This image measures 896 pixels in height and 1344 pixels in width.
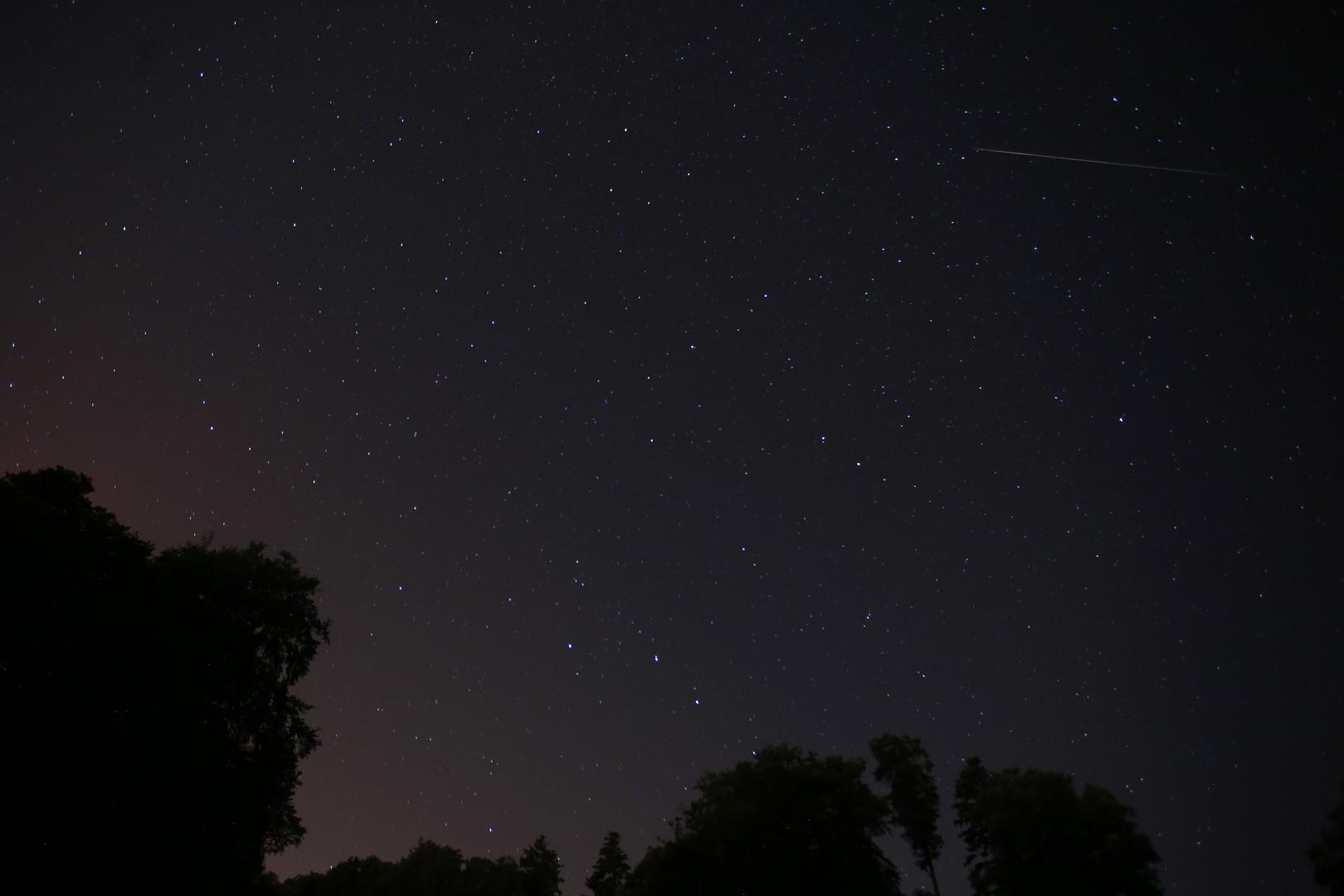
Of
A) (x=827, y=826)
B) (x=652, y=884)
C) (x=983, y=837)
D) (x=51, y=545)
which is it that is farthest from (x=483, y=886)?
(x=51, y=545)

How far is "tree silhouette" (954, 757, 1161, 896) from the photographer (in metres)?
30.1

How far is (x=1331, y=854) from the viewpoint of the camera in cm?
2425

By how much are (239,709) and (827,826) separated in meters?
22.9

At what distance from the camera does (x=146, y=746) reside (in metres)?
23.0

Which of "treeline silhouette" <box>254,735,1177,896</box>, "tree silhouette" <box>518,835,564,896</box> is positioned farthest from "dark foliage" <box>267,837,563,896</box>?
"treeline silhouette" <box>254,735,1177,896</box>

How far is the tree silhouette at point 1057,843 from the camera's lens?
30.1 m

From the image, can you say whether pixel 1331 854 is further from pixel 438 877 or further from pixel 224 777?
pixel 438 877

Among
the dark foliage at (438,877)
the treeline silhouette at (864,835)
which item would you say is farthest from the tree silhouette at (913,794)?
the dark foliage at (438,877)

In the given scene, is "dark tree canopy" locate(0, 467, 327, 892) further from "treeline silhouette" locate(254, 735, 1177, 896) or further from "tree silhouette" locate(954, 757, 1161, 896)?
"tree silhouette" locate(954, 757, 1161, 896)

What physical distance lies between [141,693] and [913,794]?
32253 millimetres

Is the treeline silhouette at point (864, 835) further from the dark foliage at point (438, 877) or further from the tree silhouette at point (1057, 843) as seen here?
the dark foliage at point (438, 877)

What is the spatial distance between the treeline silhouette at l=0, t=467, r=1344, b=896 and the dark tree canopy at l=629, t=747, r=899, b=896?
2.9 inches

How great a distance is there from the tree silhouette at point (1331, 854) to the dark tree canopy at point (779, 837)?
14.2 m

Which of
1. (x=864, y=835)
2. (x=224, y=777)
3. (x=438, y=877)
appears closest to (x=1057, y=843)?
(x=864, y=835)
